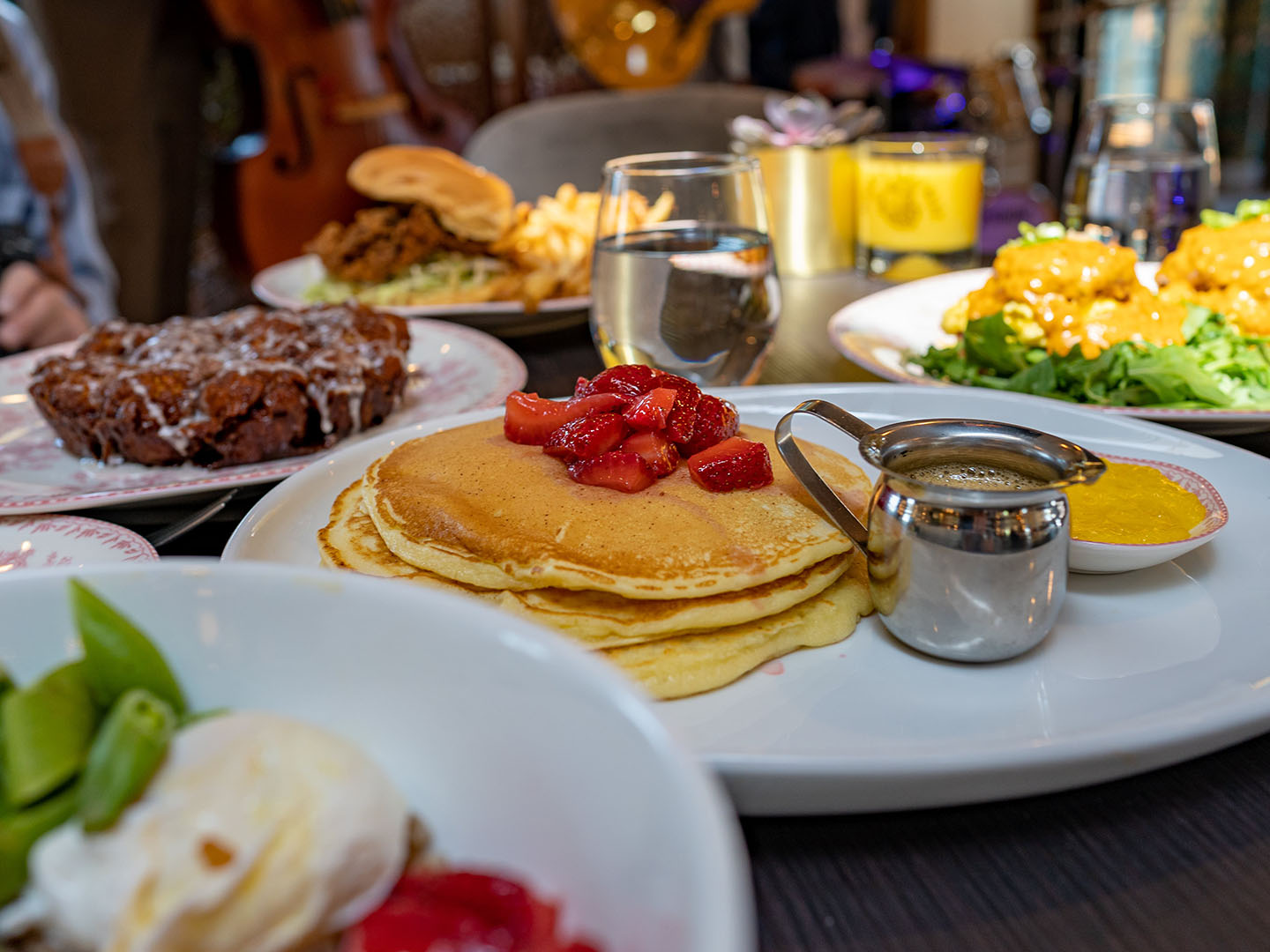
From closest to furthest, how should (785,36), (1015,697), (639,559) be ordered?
(1015,697) < (639,559) < (785,36)

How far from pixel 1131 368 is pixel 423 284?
1.73 meters

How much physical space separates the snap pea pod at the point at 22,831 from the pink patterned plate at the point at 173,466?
2.90 ft

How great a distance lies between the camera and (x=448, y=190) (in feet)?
8.54

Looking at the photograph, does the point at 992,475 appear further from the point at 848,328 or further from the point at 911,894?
the point at 848,328

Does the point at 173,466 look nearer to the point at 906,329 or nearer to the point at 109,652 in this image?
the point at 109,652

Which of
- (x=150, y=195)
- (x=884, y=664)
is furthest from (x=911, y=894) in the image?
(x=150, y=195)

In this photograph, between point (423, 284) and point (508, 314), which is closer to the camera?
point (508, 314)

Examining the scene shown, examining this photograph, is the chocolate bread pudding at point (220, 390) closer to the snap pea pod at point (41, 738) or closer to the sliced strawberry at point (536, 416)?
the sliced strawberry at point (536, 416)

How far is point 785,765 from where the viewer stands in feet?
2.15

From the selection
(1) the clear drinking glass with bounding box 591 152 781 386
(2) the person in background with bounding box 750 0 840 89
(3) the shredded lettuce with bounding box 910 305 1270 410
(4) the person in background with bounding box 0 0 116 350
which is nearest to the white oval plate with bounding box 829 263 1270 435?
(3) the shredded lettuce with bounding box 910 305 1270 410

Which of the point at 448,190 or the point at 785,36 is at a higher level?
the point at 785,36

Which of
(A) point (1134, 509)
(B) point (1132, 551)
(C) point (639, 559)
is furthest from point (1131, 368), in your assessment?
(C) point (639, 559)

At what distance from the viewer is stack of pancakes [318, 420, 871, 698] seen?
2.95 ft

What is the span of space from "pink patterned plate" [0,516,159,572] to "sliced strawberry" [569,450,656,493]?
1.57ft
